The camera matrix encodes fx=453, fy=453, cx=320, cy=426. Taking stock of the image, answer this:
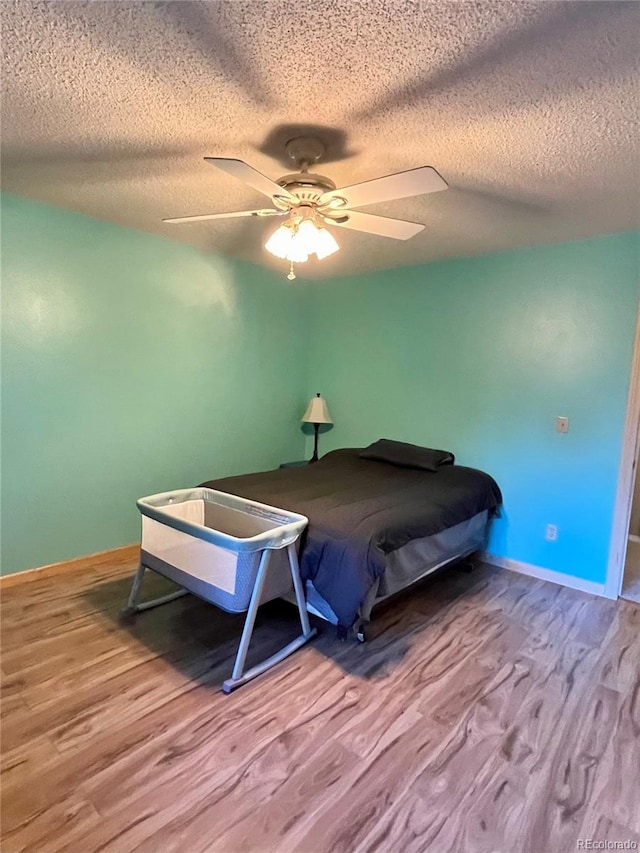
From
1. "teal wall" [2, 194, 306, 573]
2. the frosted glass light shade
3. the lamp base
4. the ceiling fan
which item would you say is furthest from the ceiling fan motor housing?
the lamp base

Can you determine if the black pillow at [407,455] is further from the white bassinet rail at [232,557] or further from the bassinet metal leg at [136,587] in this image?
the bassinet metal leg at [136,587]

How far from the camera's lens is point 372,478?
3.19 m

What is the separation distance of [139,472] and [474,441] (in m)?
2.54

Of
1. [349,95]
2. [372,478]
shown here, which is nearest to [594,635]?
[372,478]

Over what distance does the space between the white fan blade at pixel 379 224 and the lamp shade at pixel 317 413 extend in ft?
7.23

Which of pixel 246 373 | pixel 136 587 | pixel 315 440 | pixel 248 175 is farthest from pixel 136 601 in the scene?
pixel 315 440

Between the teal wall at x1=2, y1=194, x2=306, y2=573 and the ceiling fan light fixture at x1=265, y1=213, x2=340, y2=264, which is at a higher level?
the ceiling fan light fixture at x1=265, y1=213, x2=340, y2=264

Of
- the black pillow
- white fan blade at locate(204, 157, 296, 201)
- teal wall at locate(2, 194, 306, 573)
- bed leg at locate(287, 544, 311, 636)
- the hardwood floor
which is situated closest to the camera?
the hardwood floor

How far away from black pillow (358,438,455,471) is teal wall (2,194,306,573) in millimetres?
1115

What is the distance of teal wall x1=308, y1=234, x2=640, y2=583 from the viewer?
2912mm

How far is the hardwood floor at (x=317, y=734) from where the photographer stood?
54.1 inches

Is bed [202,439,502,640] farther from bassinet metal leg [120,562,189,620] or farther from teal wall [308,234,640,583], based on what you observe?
bassinet metal leg [120,562,189,620]

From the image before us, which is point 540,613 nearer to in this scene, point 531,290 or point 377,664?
point 377,664

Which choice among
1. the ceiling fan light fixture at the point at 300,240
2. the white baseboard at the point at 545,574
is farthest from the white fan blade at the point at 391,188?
the white baseboard at the point at 545,574
